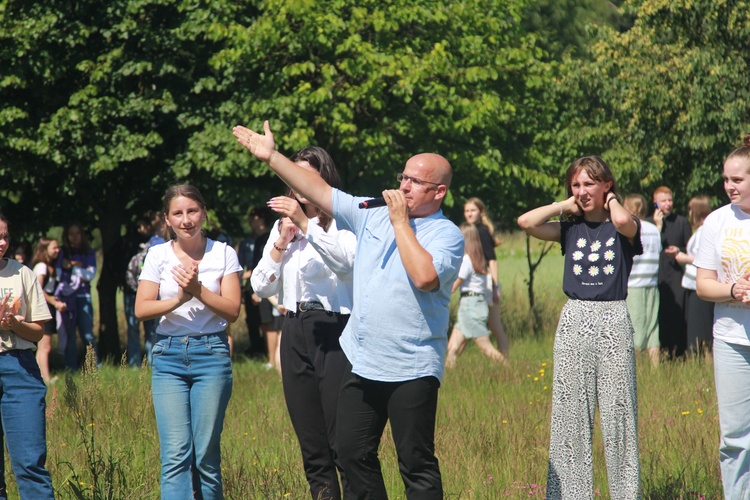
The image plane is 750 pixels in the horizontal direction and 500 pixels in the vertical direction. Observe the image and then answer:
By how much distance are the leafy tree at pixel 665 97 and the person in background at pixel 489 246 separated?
5570 mm

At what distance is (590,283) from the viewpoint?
5664mm

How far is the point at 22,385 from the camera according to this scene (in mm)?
5594

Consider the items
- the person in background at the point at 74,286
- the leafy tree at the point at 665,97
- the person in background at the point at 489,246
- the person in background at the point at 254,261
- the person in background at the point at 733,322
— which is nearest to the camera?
the person in background at the point at 733,322

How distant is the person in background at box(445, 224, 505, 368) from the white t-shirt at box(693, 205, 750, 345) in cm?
600

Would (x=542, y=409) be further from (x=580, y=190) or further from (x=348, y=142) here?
(x=348, y=142)

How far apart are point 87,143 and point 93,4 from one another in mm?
2377

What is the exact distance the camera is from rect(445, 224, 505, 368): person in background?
11570 mm

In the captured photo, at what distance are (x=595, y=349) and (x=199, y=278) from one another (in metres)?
2.41

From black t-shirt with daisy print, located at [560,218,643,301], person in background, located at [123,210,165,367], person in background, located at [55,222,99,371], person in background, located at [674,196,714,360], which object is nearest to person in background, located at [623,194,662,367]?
person in background, located at [674,196,714,360]

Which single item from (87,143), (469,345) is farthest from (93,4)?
(469,345)

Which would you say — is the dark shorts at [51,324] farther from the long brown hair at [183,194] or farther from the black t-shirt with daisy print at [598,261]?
the black t-shirt with daisy print at [598,261]

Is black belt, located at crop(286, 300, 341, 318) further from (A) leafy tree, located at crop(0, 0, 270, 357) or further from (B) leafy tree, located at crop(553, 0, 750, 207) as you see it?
(B) leafy tree, located at crop(553, 0, 750, 207)

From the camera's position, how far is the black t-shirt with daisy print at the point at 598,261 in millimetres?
5613

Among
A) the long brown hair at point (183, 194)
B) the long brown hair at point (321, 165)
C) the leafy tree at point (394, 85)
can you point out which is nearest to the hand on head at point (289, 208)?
the long brown hair at point (321, 165)
